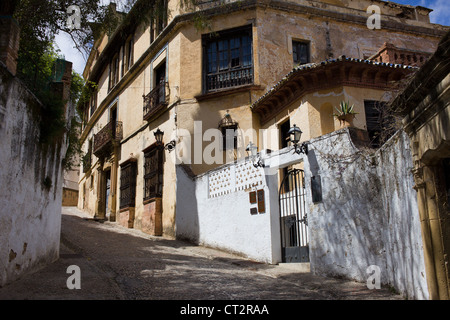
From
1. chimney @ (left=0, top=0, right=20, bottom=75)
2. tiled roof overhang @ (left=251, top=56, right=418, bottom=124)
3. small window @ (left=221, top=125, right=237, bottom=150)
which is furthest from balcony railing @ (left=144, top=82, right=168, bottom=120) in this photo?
chimney @ (left=0, top=0, right=20, bottom=75)

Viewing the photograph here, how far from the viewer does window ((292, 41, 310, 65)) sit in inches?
593

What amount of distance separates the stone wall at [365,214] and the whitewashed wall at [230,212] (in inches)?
53.1

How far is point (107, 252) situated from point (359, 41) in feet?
38.7

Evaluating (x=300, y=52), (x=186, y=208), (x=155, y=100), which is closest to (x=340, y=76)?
(x=300, y=52)

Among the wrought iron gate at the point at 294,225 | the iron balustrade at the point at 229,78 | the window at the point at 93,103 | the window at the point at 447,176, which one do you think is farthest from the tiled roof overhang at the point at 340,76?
the window at the point at 93,103

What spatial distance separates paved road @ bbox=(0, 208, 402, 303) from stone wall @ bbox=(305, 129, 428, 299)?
0.40m

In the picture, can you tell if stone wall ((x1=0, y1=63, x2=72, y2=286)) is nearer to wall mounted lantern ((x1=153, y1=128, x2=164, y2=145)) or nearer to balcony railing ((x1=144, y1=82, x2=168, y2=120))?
wall mounted lantern ((x1=153, y1=128, x2=164, y2=145))

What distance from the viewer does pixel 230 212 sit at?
1073 centimetres

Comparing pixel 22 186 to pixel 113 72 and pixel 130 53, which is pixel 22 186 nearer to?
→ pixel 130 53

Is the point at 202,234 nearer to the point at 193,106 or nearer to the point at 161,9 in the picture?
the point at 193,106

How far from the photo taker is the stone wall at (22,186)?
6.06 meters

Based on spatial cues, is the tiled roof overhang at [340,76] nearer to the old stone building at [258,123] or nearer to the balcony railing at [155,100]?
the old stone building at [258,123]

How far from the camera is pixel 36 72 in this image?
805 cm

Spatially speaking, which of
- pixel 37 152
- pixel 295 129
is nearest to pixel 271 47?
pixel 295 129
